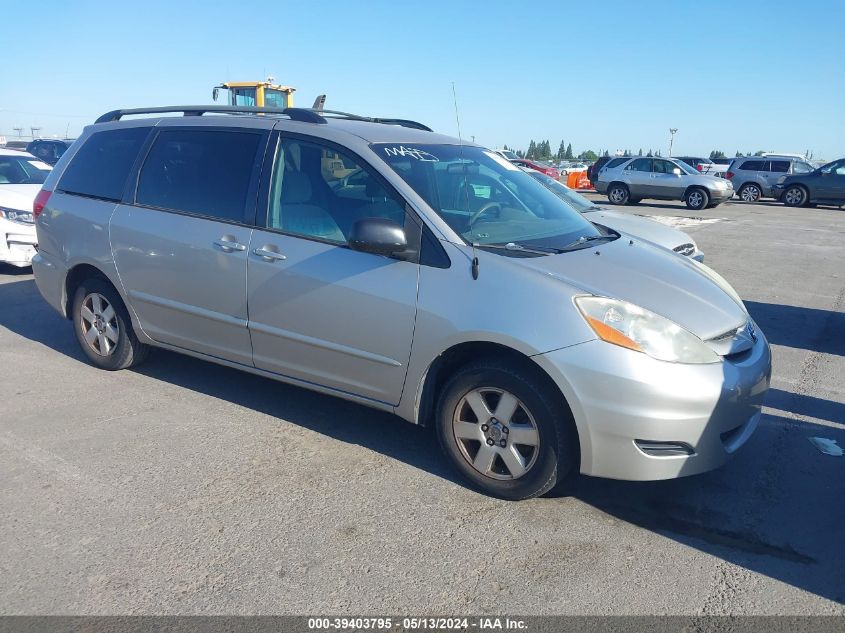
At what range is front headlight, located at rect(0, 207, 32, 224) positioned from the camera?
9.34 meters

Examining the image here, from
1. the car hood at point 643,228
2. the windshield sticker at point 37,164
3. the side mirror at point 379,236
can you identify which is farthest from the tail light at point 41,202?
the windshield sticker at point 37,164

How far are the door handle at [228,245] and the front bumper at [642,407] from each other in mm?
2017

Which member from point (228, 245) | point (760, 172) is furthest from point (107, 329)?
point (760, 172)

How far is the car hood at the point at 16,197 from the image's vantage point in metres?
9.45

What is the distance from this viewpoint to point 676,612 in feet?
9.77

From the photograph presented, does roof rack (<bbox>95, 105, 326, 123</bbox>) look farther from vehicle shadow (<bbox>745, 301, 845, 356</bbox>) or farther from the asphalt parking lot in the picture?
vehicle shadow (<bbox>745, 301, 845, 356</bbox>)

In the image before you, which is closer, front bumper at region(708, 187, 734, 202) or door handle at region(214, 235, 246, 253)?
door handle at region(214, 235, 246, 253)

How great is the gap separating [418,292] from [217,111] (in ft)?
7.56

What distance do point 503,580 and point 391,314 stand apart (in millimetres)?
1483

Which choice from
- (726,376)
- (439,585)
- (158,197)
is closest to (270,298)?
(158,197)

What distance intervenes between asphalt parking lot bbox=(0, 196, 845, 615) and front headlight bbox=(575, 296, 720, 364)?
0.81m

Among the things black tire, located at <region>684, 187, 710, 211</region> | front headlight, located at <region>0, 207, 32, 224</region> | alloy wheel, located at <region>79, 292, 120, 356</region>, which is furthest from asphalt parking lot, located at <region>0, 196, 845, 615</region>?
black tire, located at <region>684, 187, 710, 211</region>

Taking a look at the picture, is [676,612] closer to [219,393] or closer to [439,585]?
[439,585]

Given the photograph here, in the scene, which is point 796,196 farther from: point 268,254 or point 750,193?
point 268,254
